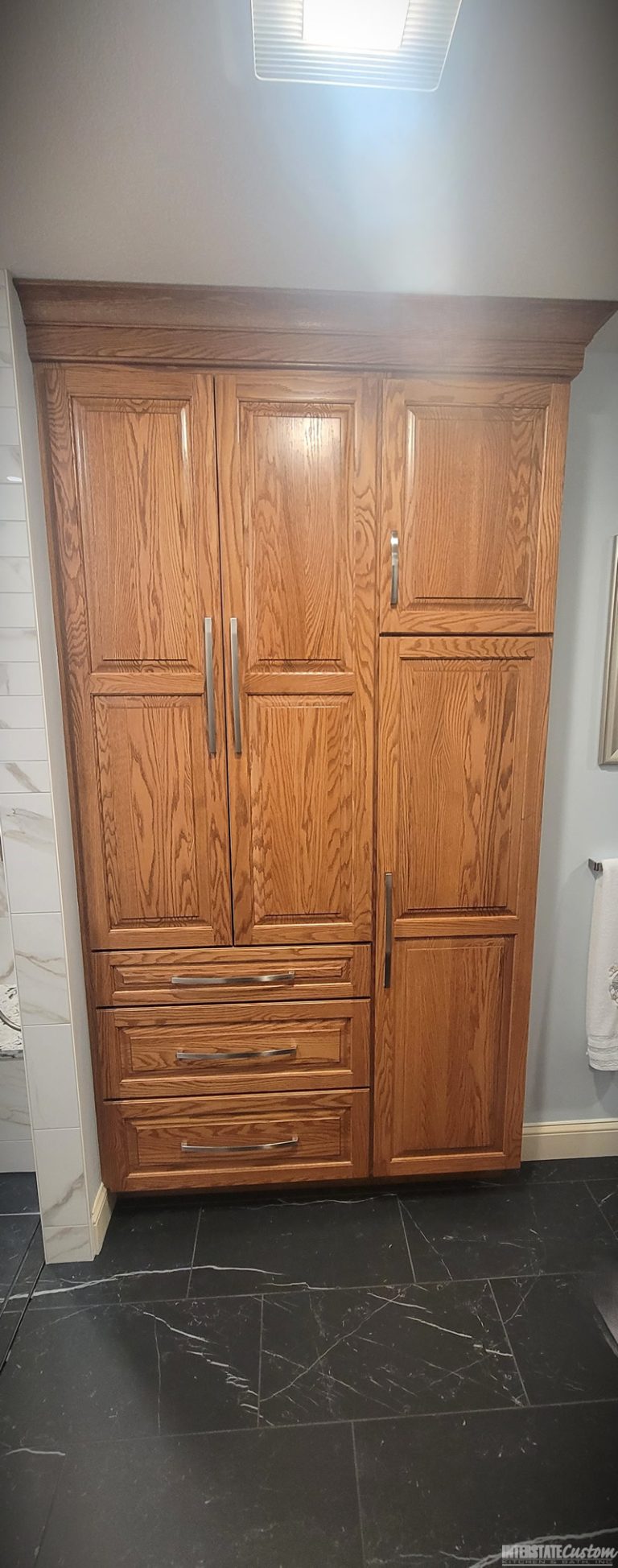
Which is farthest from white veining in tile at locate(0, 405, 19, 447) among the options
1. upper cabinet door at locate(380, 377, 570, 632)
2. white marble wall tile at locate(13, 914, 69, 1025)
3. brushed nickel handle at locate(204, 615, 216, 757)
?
white marble wall tile at locate(13, 914, 69, 1025)

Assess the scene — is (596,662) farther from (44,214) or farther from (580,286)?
(44,214)

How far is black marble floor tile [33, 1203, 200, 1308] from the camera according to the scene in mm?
1636

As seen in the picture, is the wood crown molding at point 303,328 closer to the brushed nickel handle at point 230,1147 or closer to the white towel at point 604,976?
the white towel at point 604,976

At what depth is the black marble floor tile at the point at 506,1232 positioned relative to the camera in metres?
1.71

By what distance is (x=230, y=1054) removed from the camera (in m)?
1.77

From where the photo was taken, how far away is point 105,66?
3.12ft

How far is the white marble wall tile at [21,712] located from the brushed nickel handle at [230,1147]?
3.80 ft

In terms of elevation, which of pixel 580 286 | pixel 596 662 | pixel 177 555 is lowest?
pixel 596 662

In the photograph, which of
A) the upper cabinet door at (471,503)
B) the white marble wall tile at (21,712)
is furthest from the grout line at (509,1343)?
the white marble wall tile at (21,712)

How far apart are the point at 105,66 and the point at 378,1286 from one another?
2356mm

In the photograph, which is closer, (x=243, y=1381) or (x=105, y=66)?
(x=105, y=66)

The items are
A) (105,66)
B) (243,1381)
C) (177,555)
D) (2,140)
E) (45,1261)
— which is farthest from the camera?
(45,1261)

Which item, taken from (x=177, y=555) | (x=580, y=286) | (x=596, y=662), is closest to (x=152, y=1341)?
(x=177, y=555)

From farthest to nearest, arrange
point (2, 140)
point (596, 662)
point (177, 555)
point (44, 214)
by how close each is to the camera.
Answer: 1. point (596, 662)
2. point (177, 555)
3. point (44, 214)
4. point (2, 140)
